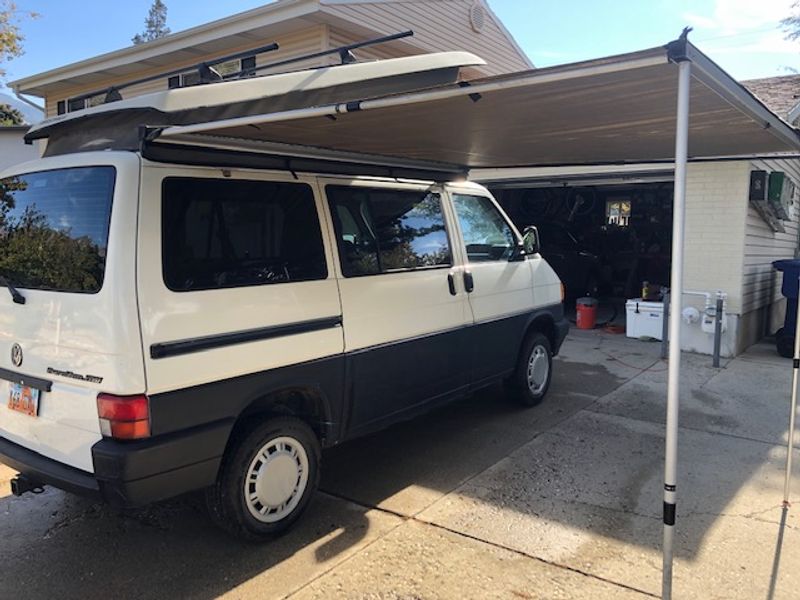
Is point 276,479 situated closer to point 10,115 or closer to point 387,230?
point 387,230

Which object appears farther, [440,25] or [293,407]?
[440,25]

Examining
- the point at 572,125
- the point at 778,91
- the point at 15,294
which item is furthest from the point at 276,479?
the point at 778,91

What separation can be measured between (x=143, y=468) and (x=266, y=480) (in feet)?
2.33

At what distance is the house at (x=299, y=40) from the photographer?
8609 mm

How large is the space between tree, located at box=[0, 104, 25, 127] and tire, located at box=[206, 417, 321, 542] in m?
28.9

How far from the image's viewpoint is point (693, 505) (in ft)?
12.1

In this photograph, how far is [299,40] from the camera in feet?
29.3

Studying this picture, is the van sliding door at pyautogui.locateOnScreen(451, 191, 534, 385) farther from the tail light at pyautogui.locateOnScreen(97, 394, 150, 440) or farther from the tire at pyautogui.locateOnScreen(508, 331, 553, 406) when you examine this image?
the tail light at pyautogui.locateOnScreen(97, 394, 150, 440)

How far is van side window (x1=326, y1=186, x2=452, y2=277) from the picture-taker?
3693mm

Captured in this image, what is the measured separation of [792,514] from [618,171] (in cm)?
564

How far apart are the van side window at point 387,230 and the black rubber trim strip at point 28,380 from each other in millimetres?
1608

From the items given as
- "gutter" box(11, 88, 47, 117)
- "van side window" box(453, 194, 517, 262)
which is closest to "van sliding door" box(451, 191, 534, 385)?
"van side window" box(453, 194, 517, 262)

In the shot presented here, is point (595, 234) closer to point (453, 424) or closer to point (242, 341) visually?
point (453, 424)

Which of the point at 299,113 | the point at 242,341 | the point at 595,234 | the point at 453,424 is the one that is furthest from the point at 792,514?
the point at 595,234
